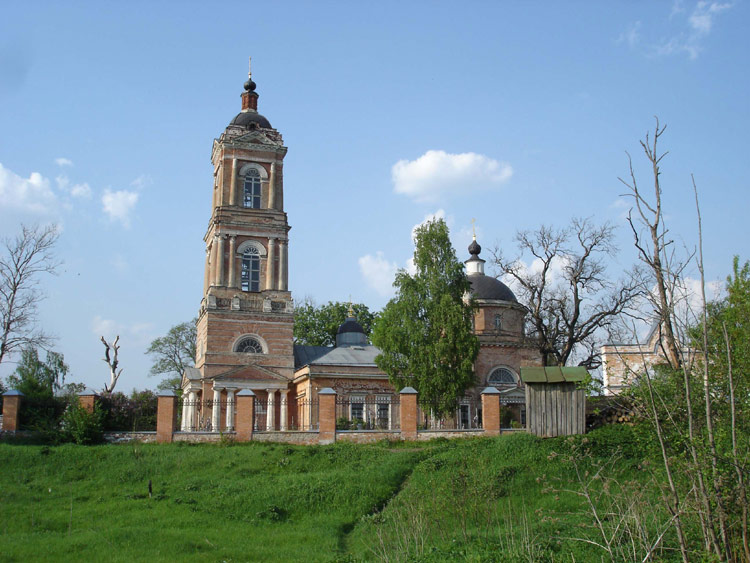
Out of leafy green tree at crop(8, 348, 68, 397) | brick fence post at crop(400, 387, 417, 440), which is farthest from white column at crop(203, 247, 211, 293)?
brick fence post at crop(400, 387, 417, 440)

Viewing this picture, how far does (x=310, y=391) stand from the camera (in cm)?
3120

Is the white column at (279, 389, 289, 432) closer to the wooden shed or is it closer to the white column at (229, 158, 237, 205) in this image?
the white column at (229, 158, 237, 205)

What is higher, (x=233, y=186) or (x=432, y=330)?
(x=233, y=186)

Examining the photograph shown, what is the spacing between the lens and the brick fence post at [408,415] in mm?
Result: 22484

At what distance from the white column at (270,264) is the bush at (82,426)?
12359 mm

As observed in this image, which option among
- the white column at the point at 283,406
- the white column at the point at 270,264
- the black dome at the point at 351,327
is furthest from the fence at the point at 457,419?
the white column at the point at 270,264

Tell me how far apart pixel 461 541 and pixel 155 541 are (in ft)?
17.9

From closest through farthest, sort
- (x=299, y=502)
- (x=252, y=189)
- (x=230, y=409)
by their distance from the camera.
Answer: (x=299, y=502)
(x=230, y=409)
(x=252, y=189)

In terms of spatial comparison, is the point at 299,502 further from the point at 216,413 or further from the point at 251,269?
the point at 251,269

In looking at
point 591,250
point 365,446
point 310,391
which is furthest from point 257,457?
point 591,250

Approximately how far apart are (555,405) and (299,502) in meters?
8.56

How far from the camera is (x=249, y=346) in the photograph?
31891mm

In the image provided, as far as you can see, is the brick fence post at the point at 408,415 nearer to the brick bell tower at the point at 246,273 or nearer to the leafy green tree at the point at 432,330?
the leafy green tree at the point at 432,330

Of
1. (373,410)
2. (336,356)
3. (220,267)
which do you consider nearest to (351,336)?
(336,356)
